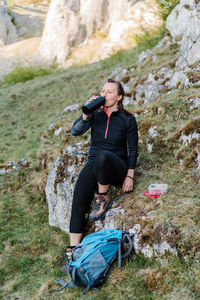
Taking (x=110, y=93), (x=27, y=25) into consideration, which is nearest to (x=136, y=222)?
(x=110, y=93)

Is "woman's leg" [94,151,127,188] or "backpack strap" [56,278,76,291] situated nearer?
"backpack strap" [56,278,76,291]

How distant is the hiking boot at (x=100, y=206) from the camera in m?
3.64

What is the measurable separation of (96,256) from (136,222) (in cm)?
62

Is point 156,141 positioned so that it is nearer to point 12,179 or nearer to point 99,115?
point 99,115

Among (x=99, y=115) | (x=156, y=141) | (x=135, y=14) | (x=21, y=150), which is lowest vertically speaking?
(x=21, y=150)

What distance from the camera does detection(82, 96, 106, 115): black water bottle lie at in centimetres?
355

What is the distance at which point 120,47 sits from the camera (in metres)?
16.7

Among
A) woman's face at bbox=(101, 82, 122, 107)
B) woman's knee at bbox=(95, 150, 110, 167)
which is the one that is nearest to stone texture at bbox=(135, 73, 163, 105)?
woman's face at bbox=(101, 82, 122, 107)

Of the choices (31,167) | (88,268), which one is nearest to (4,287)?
(88,268)

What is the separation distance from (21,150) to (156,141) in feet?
16.4

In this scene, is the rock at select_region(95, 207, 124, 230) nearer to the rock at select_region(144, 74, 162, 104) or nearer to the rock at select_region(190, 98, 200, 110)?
the rock at select_region(190, 98, 200, 110)

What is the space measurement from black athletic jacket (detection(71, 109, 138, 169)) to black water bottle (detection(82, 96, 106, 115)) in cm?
29

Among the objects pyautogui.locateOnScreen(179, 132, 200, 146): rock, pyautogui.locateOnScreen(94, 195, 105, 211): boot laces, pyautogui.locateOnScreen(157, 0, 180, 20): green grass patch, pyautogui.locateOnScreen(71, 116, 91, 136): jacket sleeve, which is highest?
pyautogui.locateOnScreen(157, 0, 180, 20): green grass patch

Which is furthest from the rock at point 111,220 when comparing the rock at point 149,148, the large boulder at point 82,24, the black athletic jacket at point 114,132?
the large boulder at point 82,24
